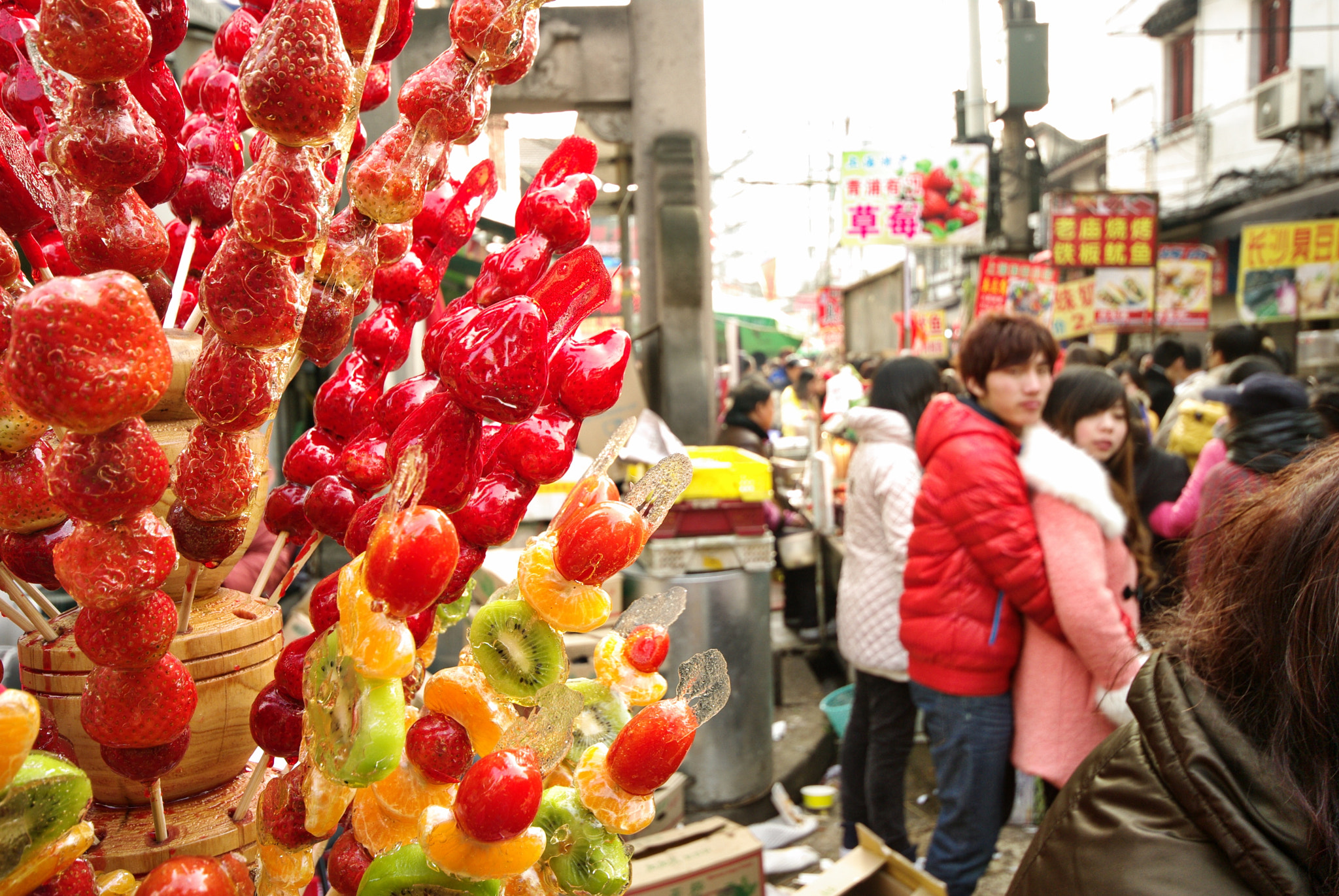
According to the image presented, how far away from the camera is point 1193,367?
648cm

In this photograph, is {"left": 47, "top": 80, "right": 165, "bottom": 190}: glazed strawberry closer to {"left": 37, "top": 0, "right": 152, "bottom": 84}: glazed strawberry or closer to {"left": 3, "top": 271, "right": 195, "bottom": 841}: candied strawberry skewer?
{"left": 37, "top": 0, "right": 152, "bottom": 84}: glazed strawberry

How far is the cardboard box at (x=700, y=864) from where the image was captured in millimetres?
1979

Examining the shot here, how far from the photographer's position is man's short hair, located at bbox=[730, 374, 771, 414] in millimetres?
5742

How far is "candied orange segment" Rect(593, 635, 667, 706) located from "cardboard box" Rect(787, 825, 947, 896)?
159 cm

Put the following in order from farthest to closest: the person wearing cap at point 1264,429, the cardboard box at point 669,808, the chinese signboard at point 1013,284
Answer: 1. the chinese signboard at point 1013,284
2. the cardboard box at point 669,808
3. the person wearing cap at point 1264,429

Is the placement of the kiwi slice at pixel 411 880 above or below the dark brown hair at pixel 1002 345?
below

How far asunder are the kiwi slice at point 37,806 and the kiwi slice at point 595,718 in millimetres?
313

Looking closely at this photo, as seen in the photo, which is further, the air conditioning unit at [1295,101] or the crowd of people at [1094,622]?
the air conditioning unit at [1295,101]

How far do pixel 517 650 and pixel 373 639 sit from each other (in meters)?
0.13

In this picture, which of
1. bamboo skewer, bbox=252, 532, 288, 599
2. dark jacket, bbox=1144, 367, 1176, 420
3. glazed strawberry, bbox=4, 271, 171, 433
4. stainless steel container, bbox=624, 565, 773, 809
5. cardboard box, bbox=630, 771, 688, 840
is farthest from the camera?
dark jacket, bbox=1144, 367, 1176, 420

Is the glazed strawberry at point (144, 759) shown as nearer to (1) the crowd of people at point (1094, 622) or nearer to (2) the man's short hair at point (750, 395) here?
(1) the crowd of people at point (1094, 622)

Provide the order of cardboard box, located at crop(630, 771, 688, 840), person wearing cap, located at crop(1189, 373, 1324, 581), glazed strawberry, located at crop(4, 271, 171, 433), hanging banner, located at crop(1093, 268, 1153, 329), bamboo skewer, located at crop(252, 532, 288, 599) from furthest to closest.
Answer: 1. hanging banner, located at crop(1093, 268, 1153, 329)
2. cardboard box, located at crop(630, 771, 688, 840)
3. person wearing cap, located at crop(1189, 373, 1324, 581)
4. bamboo skewer, located at crop(252, 532, 288, 599)
5. glazed strawberry, located at crop(4, 271, 171, 433)

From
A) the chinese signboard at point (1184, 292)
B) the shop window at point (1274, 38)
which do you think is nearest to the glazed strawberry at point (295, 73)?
the chinese signboard at point (1184, 292)

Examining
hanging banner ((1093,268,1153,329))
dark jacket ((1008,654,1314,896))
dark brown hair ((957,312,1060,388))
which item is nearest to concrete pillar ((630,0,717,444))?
dark brown hair ((957,312,1060,388))
